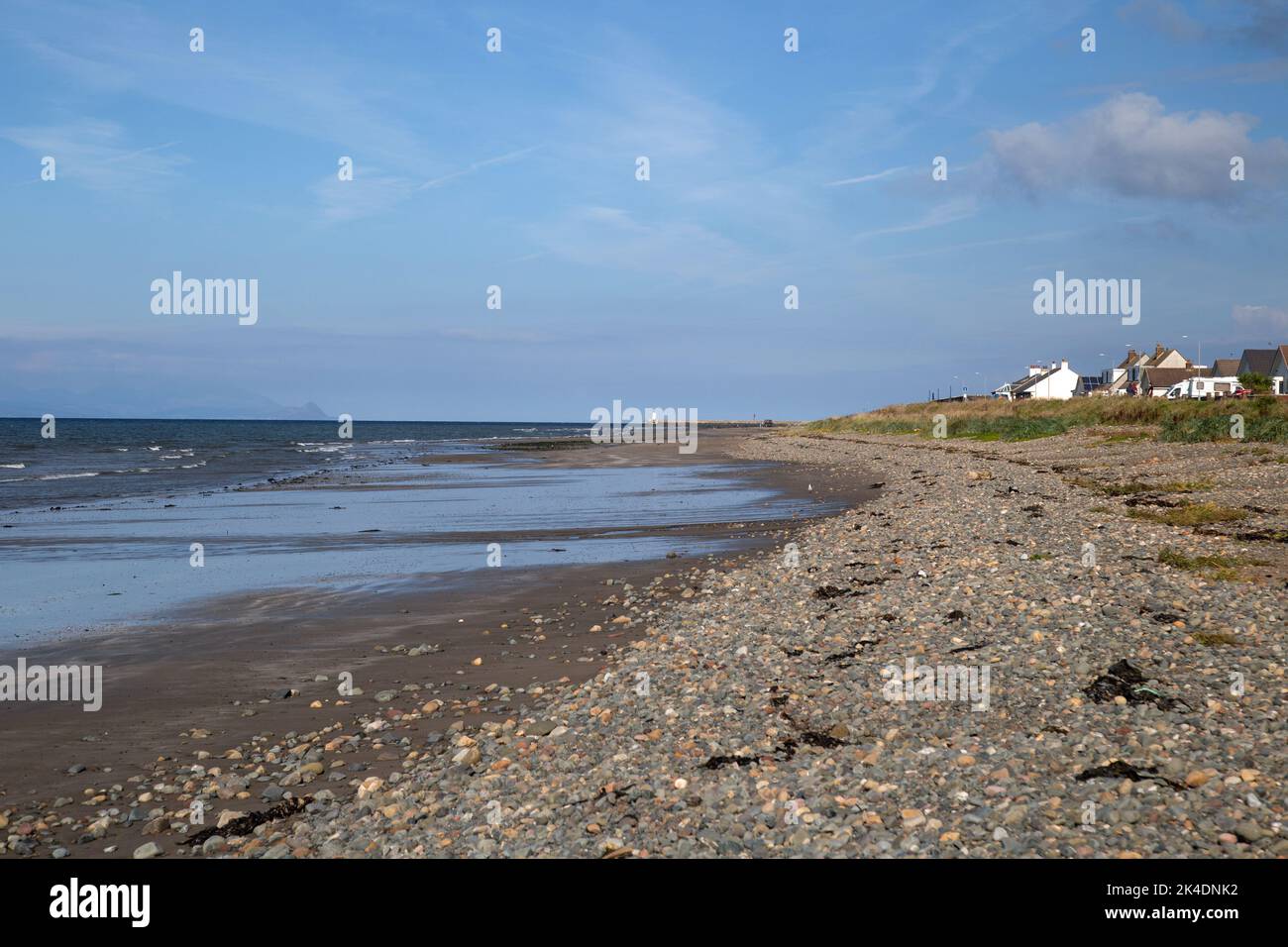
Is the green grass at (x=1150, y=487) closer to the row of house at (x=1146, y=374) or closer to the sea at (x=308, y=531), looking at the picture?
the sea at (x=308, y=531)

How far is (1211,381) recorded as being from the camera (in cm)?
10181

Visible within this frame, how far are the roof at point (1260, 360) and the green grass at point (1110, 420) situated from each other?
35.1 meters

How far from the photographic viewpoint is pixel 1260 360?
11025cm

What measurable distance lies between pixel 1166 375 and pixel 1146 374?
111 inches

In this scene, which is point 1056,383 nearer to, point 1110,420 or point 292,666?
point 1110,420

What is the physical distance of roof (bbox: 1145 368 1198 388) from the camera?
121 metres

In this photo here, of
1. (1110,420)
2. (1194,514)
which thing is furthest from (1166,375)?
(1194,514)

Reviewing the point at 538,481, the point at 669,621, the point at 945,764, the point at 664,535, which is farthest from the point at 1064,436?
the point at 945,764

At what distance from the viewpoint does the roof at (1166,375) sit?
121188 millimetres

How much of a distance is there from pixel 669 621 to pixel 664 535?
442 inches

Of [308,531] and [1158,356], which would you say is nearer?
[308,531]
